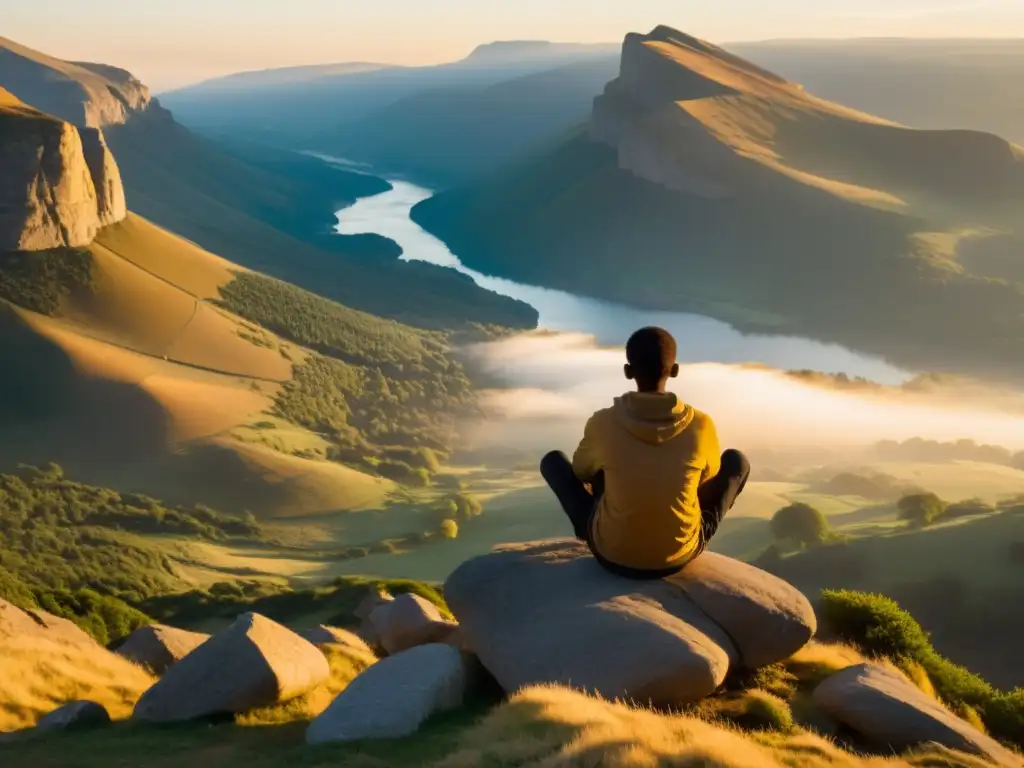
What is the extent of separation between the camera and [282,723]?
12562 mm

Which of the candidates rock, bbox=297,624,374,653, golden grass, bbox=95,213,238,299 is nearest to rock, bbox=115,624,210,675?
rock, bbox=297,624,374,653

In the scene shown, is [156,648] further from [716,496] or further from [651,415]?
[651,415]

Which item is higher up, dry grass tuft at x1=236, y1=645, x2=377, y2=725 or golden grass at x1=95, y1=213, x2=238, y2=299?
dry grass tuft at x1=236, y1=645, x2=377, y2=725

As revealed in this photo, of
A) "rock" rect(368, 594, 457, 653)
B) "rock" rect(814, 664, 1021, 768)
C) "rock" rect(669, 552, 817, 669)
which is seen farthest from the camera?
"rock" rect(368, 594, 457, 653)

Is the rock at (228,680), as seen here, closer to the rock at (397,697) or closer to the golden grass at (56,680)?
the golden grass at (56,680)

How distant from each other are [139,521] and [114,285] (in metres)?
45.1

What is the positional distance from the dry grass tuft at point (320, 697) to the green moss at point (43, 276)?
102828 mm

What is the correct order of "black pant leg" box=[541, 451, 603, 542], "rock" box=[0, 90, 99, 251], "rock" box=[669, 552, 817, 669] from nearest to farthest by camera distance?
"rock" box=[669, 552, 817, 669] < "black pant leg" box=[541, 451, 603, 542] < "rock" box=[0, 90, 99, 251]

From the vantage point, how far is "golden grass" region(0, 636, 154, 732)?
14055mm

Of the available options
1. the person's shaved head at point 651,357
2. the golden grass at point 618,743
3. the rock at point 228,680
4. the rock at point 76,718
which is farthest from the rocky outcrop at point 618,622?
the rock at point 76,718

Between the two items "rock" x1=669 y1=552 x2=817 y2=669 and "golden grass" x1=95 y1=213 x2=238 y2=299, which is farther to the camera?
"golden grass" x1=95 y1=213 x2=238 y2=299

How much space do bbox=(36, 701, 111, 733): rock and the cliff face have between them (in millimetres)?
112031

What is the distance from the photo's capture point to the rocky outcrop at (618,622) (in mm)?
11039

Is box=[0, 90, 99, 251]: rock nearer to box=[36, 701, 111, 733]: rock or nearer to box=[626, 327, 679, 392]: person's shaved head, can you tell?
box=[36, 701, 111, 733]: rock
